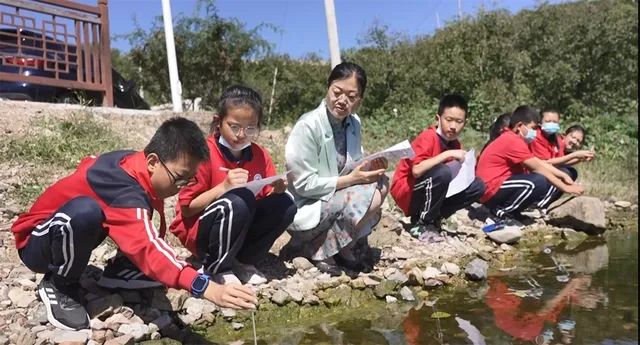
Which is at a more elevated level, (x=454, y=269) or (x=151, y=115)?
(x=151, y=115)

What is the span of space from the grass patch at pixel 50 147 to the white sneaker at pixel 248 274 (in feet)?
5.50

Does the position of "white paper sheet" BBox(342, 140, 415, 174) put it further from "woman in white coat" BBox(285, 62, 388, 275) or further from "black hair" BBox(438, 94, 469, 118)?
"black hair" BBox(438, 94, 469, 118)

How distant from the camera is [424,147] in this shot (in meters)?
4.05

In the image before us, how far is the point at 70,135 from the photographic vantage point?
5.20m

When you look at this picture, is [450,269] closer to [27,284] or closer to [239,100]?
[239,100]

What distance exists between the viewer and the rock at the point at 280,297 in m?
2.94

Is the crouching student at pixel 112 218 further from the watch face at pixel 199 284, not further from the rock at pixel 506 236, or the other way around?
the rock at pixel 506 236

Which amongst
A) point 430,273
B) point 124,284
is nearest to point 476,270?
point 430,273

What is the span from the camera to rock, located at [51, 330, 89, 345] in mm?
2271

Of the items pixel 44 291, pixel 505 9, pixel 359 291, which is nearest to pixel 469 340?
pixel 359 291

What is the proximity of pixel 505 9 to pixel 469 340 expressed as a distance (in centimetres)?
861

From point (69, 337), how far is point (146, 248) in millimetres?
552

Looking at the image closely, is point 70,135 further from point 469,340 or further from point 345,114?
point 469,340

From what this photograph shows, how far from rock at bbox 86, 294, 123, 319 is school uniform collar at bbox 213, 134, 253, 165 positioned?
876 mm
